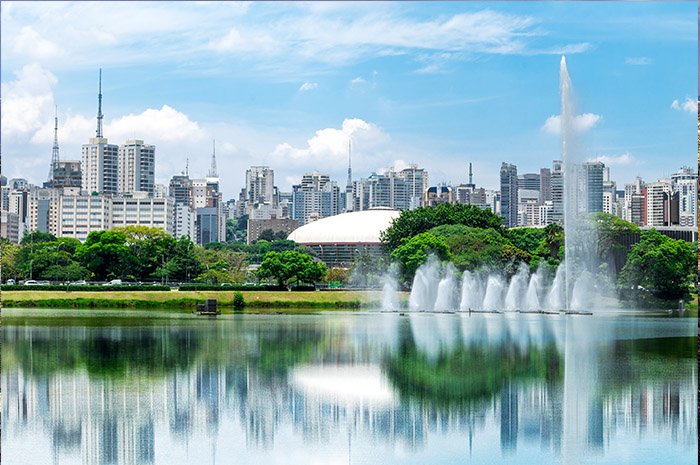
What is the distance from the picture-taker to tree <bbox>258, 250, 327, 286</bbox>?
227ft

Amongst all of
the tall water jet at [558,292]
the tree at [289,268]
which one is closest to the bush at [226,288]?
the tree at [289,268]

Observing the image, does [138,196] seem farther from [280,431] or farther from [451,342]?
[280,431]

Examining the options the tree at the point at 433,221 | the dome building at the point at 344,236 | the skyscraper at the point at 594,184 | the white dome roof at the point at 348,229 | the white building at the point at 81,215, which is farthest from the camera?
the white building at the point at 81,215

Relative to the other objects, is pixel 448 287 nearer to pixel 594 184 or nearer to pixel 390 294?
pixel 390 294

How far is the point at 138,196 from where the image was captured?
178125 mm

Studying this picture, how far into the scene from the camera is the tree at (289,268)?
2726 inches

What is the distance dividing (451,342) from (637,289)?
40.3 metres

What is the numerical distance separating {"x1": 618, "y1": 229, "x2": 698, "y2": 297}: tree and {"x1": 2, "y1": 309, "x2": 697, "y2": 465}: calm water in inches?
1326

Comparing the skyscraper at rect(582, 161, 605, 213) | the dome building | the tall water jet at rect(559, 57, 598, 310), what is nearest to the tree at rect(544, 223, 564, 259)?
the tall water jet at rect(559, 57, 598, 310)

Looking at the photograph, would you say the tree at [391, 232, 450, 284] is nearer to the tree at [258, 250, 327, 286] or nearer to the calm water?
the tree at [258, 250, 327, 286]

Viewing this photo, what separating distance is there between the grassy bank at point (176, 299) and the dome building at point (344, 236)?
215 feet

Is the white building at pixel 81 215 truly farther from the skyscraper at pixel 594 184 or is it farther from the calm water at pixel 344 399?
the calm water at pixel 344 399

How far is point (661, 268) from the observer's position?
67625 mm

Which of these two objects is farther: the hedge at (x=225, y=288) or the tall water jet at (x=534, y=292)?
the hedge at (x=225, y=288)
